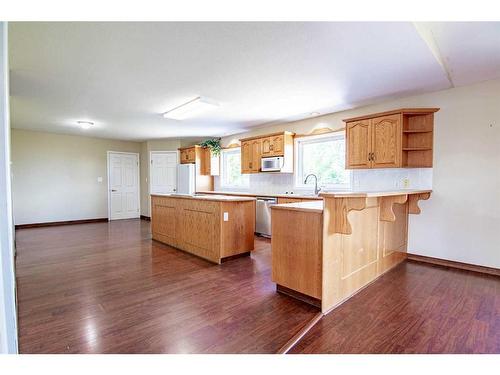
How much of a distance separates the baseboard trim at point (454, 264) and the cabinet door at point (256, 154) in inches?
130

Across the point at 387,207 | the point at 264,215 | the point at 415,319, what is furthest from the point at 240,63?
the point at 264,215

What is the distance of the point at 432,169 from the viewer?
12.0 ft

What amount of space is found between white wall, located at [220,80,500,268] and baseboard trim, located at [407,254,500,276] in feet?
0.17

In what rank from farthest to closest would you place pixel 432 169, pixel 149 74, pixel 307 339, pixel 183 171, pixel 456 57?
pixel 183 171
pixel 432 169
pixel 149 74
pixel 456 57
pixel 307 339

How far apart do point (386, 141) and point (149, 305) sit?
3605 mm

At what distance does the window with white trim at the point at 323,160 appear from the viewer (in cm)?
475

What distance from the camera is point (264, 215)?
5.30 m

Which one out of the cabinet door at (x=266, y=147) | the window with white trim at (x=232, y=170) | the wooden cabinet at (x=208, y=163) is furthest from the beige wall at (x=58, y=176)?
the cabinet door at (x=266, y=147)

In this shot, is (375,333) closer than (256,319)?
Yes

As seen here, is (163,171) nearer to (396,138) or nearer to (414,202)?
(396,138)

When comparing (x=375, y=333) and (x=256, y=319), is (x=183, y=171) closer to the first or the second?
(x=256, y=319)

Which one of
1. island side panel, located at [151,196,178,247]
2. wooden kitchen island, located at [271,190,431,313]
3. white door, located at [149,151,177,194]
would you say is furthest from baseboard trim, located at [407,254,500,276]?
white door, located at [149,151,177,194]

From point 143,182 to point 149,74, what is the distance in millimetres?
5735
